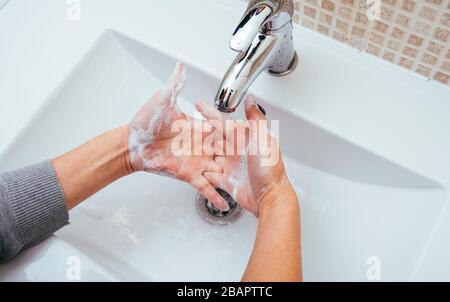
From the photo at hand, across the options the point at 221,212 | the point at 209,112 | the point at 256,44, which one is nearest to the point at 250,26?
the point at 256,44

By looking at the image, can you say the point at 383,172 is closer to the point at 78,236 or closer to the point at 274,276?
the point at 274,276

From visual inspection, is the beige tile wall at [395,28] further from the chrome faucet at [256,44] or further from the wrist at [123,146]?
the wrist at [123,146]

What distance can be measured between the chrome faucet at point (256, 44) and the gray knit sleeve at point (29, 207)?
0.75 feet

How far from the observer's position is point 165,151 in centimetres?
67

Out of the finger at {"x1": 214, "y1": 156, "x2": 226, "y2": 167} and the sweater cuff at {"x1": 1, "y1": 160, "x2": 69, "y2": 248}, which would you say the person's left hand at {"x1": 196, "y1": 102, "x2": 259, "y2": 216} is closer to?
the finger at {"x1": 214, "y1": 156, "x2": 226, "y2": 167}

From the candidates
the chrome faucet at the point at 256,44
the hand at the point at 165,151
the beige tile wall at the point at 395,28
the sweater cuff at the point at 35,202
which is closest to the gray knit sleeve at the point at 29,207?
the sweater cuff at the point at 35,202

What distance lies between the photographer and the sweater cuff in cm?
55

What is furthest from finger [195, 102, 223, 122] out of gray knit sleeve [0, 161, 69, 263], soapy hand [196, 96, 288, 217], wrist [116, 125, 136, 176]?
gray knit sleeve [0, 161, 69, 263]

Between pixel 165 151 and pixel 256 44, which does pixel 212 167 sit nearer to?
pixel 165 151

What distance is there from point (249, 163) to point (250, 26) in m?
0.19

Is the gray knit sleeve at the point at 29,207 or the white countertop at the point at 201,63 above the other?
the white countertop at the point at 201,63

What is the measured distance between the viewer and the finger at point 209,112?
0.65 metres

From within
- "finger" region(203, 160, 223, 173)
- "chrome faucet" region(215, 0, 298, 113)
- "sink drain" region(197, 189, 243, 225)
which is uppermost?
"chrome faucet" region(215, 0, 298, 113)
